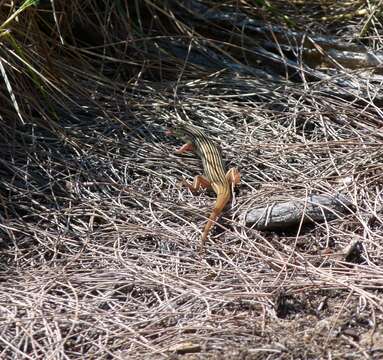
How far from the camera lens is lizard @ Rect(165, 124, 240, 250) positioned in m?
4.51

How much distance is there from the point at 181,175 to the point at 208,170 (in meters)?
0.20

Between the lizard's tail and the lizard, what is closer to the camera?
the lizard's tail

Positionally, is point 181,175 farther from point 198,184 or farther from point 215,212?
point 215,212

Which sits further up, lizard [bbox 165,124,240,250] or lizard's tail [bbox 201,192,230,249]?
lizard's tail [bbox 201,192,230,249]

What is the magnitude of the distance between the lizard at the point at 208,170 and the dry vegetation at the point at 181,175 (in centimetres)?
7

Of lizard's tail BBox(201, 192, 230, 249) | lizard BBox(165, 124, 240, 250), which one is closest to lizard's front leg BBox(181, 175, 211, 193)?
lizard BBox(165, 124, 240, 250)

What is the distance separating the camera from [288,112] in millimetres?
5453

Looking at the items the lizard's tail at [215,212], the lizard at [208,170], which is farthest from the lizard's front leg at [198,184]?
the lizard's tail at [215,212]

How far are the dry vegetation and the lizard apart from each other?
72 mm

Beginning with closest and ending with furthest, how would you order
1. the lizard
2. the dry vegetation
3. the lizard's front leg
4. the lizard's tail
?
the dry vegetation, the lizard's tail, the lizard, the lizard's front leg

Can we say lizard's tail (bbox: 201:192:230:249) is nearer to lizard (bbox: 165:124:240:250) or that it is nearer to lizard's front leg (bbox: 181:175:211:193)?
lizard (bbox: 165:124:240:250)

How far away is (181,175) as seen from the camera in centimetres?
498

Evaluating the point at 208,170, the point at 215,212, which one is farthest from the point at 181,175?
the point at 215,212

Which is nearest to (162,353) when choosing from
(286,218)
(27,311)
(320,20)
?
(27,311)
